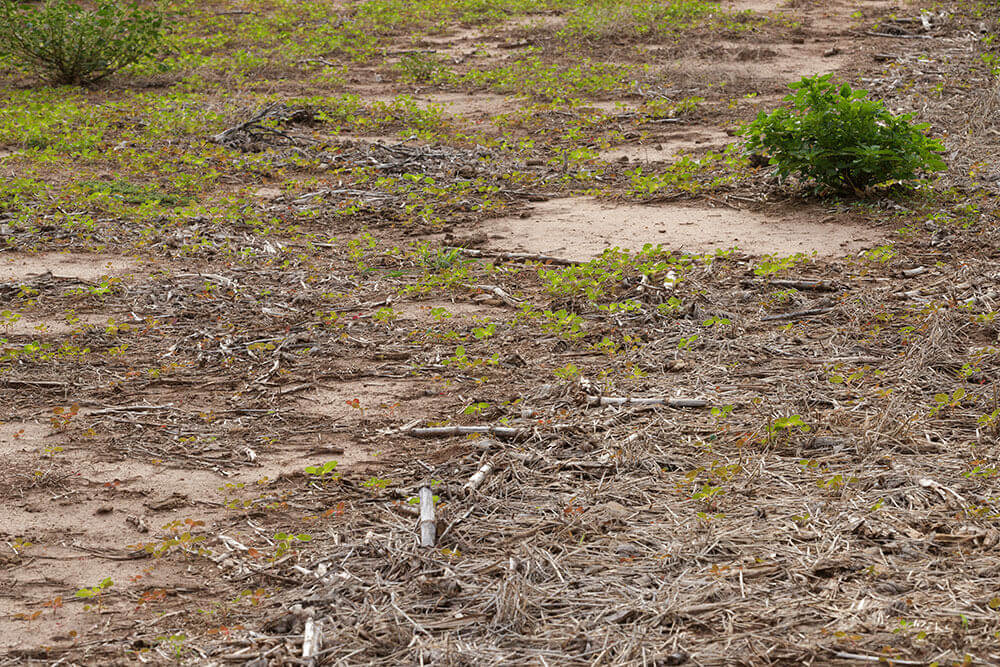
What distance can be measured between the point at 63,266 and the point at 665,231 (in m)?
3.93

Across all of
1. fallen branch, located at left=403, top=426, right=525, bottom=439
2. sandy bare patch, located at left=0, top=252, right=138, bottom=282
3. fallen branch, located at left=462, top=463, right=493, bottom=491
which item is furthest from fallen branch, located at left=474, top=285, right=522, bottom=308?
sandy bare patch, located at left=0, top=252, right=138, bottom=282

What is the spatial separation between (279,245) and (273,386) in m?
2.21

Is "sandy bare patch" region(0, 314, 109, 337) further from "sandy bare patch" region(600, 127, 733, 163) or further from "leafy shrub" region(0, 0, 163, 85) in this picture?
"leafy shrub" region(0, 0, 163, 85)

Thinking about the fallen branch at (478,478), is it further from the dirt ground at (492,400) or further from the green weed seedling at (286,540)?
the green weed seedling at (286,540)

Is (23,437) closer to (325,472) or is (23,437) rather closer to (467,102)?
(325,472)

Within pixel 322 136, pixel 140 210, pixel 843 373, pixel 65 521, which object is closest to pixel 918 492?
pixel 843 373

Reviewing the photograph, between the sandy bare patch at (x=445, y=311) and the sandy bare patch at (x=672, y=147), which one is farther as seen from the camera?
the sandy bare patch at (x=672, y=147)

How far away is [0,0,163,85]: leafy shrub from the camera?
11148mm

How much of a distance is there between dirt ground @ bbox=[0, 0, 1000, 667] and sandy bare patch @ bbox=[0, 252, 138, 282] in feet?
0.09

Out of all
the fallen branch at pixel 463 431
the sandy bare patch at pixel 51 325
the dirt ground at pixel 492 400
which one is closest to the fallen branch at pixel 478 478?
the dirt ground at pixel 492 400

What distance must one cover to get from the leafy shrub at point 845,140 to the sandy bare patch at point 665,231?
432 millimetres

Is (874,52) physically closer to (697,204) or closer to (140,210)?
(697,204)

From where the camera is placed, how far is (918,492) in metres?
3.37

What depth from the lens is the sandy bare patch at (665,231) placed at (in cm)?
642
